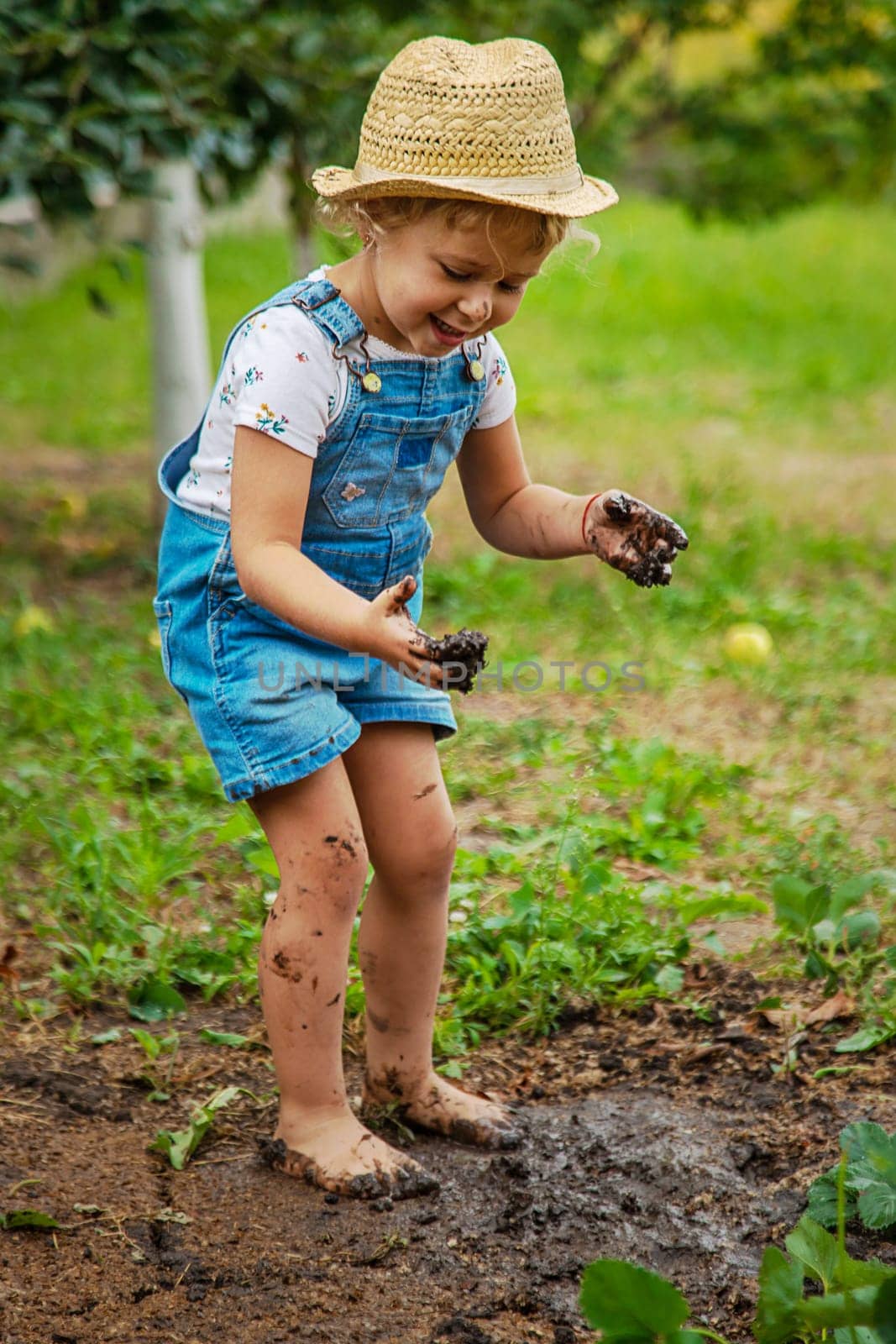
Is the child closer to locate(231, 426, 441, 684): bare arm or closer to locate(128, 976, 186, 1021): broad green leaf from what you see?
locate(231, 426, 441, 684): bare arm

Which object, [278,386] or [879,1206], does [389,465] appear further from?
[879,1206]

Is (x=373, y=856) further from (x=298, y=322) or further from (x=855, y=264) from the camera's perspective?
(x=855, y=264)

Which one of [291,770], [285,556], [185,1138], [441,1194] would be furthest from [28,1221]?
[285,556]

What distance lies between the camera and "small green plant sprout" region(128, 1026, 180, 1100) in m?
2.38

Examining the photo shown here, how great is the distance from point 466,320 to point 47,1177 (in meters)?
1.31

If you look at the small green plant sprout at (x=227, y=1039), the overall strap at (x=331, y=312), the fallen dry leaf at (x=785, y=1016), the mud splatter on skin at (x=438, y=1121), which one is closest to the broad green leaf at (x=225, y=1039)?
the small green plant sprout at (x=227, y=1039)

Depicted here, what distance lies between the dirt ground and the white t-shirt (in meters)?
0.96

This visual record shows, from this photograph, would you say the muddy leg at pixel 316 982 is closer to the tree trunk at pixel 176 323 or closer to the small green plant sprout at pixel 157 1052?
the small green plant sprout at pixel 157 1052

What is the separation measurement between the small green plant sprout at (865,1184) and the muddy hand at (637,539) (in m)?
0.74

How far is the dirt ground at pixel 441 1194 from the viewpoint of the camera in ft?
6.05

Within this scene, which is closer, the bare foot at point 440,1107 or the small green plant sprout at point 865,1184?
the small green plant sprout at point 865,1184

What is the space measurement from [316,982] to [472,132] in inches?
44.9

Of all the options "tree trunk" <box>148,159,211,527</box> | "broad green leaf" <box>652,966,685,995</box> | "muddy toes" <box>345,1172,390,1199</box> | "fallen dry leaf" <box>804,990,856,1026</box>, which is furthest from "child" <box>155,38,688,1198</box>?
"tree trunk" <box>148,159,211,527</box>

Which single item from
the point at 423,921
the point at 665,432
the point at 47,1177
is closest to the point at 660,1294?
the point at 423,921
